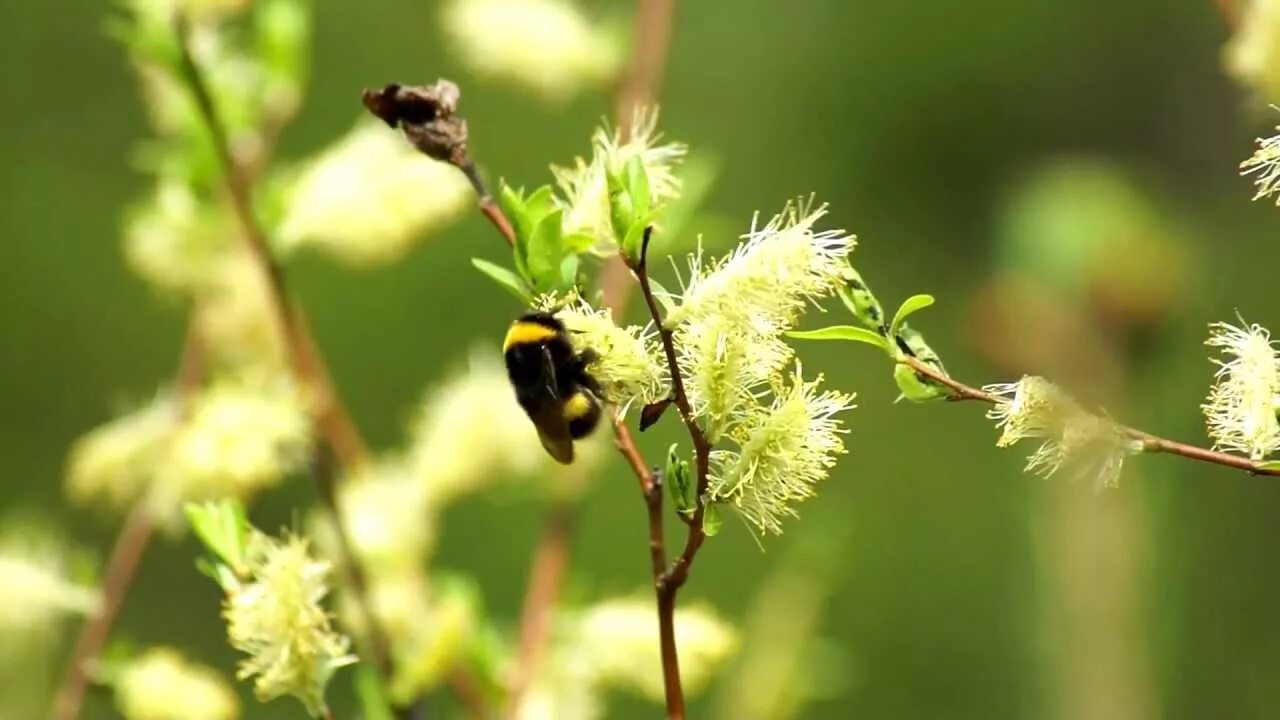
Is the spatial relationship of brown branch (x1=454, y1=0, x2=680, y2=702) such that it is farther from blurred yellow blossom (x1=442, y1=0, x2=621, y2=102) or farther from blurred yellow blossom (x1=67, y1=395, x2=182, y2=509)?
blurred yellow blossom (x1=67, y1=395, x2=182, y2=509)

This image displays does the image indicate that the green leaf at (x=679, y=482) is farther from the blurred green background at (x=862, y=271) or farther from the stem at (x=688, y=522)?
the blurred green background at (x=862, y=271)

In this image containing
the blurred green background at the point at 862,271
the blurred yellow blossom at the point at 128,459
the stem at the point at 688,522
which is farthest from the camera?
the blurred green background at the point at 862,271

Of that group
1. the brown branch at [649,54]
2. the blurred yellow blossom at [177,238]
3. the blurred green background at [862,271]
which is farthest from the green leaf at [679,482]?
the blurred green background at [862,271]

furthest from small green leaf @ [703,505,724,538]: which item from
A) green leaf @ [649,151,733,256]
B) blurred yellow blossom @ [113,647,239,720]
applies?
blurred yellow blossom @ [113,647,239,720]

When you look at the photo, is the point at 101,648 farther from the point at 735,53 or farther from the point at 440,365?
the point at 735,53

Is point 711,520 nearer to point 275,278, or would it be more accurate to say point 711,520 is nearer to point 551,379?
point 551,379
